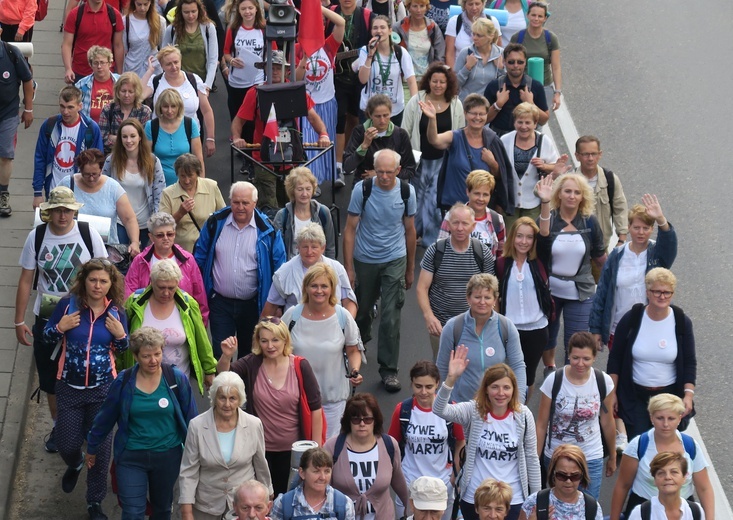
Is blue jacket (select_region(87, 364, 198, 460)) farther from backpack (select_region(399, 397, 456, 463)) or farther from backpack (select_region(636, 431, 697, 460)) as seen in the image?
backpack (select_region(636, 431, 697, 460))

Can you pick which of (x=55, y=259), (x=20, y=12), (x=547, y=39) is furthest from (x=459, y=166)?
(x=20, y=12)

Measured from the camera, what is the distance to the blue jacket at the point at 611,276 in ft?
42.2

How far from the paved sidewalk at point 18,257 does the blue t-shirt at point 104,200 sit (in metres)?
1.52

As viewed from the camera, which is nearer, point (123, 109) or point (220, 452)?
point (220, 452)

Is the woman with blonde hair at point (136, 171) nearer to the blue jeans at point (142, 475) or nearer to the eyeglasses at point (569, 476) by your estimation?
the blue jeans at point (142, 475)

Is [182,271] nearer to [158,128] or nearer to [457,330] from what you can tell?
[457,330]

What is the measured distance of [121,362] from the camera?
1202 cm

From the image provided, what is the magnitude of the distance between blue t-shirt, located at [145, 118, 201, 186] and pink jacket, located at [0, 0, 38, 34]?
11.2 feet

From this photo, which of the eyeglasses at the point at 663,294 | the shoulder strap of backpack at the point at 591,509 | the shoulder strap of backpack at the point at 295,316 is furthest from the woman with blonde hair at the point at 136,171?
the shoulder strap of backpack at the point at 591,509

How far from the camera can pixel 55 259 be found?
493 inches

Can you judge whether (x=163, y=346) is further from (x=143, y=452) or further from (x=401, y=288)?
(x=401, y=288)

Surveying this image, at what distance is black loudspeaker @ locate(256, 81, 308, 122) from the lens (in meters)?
14.6

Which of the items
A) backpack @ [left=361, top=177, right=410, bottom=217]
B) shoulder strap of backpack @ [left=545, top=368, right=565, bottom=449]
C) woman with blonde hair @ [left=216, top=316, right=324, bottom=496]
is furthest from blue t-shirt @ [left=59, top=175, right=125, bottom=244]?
shoulder strap of backpack @ [left=545, top=368, right=565, bottom=449]

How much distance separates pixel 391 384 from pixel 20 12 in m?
6.43
